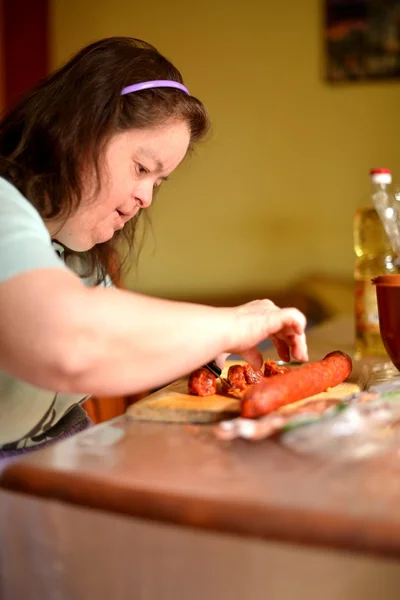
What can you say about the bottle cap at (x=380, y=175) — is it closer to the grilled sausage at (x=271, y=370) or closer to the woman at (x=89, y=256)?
the woman at (x=89, y=256)

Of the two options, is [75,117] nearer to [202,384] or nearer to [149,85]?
[149,85]

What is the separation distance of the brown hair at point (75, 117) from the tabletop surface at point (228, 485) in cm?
40

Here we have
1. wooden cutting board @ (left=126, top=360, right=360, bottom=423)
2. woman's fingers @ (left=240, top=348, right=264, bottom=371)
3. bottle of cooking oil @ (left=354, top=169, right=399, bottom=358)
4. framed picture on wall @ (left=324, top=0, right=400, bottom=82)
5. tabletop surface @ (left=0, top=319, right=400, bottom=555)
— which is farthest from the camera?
framed picture on wall @ (left=324, top=0, right=400, bottom=82)

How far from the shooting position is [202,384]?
33.1 inches

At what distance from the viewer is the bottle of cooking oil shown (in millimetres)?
1257

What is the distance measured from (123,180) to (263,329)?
1.06 ft

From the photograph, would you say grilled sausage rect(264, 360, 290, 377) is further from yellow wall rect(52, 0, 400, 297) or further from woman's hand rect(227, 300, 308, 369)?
yellow wall rect(52, 0, 400, 297)

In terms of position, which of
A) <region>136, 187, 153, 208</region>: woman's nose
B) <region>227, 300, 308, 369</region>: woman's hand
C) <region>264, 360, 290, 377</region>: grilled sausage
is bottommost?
<region>264, 360, 290, 377</region>: grilled sausage

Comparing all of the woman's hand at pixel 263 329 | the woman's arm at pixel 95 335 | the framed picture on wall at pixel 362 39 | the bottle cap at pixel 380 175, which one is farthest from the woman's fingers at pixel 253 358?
the framed picture on wall at pixel 362 39

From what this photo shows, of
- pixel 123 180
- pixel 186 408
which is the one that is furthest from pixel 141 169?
pixel 186 408

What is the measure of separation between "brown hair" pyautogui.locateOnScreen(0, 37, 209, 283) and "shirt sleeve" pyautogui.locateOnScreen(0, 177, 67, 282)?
15 centimetres

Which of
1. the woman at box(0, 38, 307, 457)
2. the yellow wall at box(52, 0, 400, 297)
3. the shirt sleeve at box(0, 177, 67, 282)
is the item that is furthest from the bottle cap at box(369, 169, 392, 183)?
the yellow wall at box(52, 0, 400, 297)

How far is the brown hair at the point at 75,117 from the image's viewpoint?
0.94 metres

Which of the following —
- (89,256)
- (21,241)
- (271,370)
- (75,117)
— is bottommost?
(271,370)
